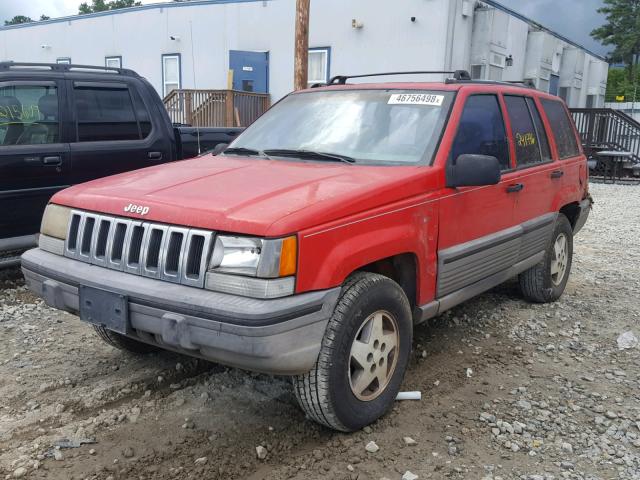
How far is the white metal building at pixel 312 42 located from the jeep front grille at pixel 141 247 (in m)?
8.49

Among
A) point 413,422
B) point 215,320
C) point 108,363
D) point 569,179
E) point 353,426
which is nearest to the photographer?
point 215,320

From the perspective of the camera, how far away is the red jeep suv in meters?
2.71

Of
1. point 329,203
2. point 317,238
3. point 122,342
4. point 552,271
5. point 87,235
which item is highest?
point 329,203

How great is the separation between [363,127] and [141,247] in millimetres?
1706

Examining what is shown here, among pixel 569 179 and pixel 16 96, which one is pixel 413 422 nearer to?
pixel 569 179

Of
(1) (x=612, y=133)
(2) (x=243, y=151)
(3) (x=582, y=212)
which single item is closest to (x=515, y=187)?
(3) (x=582, y=212)

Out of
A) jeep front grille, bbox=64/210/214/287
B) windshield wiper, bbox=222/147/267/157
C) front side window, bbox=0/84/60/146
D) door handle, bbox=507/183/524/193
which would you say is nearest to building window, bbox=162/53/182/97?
front side window, bbox=0/84/60/146

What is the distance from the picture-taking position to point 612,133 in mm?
16141

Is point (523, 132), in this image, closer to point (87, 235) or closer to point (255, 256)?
point (255, 256)

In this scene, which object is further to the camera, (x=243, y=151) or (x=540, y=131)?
(x=540, y=131)

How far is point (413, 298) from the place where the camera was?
3.61 meters

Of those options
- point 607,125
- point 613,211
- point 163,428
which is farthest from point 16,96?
point 607,125

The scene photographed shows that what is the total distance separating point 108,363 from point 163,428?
1.04m

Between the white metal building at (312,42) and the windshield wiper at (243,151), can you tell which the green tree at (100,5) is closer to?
the white metal building at (312,42)
